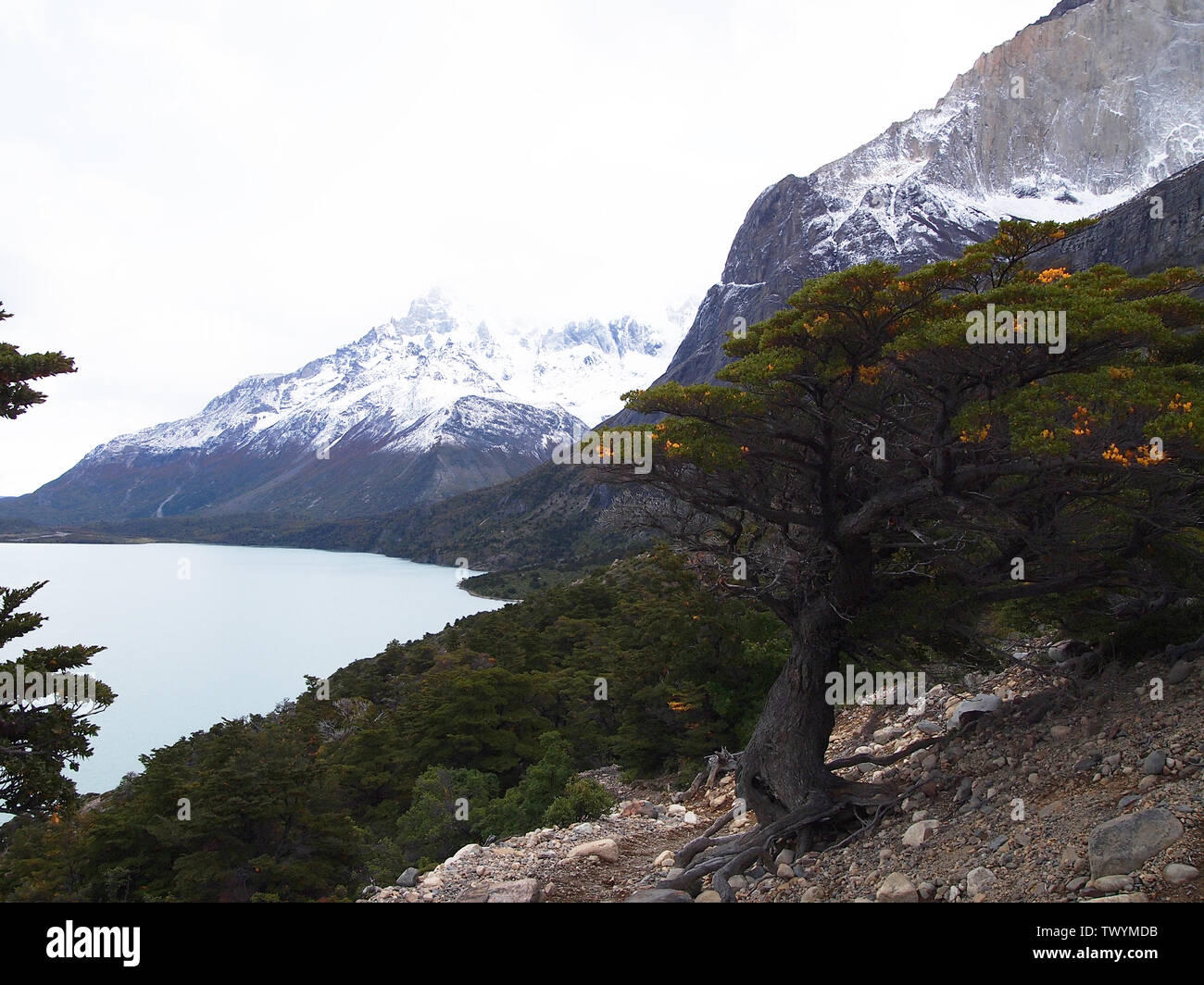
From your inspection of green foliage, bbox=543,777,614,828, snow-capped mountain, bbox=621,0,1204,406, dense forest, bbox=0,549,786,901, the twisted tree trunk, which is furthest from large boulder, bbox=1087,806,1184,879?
snow-capped mountain, bbox=621,0,1204,406

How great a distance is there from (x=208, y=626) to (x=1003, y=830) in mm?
82470

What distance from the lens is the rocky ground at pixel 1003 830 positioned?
4.49 m

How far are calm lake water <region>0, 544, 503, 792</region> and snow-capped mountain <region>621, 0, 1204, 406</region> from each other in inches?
2699

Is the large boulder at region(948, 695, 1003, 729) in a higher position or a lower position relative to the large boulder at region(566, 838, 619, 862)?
higher

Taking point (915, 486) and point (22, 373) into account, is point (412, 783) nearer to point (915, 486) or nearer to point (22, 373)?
point (22, 373)

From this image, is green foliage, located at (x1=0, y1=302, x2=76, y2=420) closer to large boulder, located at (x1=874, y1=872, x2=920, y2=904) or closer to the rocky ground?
the rocky ground

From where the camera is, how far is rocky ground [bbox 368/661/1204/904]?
449cm

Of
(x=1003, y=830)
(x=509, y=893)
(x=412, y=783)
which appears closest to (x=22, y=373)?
(x=509, y=893)

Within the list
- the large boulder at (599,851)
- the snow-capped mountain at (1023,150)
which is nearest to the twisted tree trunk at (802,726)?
the large boulder at (599,851)

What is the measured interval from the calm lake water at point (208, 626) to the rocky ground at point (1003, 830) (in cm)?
627

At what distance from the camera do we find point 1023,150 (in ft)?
475

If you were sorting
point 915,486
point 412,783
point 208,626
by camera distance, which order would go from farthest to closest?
point 208,626 → point 412,783 → point 915,486
